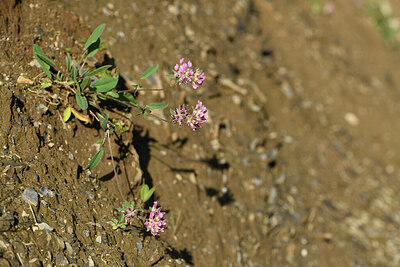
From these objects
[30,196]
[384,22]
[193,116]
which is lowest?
[384,22]

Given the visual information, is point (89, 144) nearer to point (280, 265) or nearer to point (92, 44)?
point (92, 44)

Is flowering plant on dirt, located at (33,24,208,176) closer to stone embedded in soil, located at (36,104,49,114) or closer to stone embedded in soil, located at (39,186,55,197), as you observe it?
stone embedded in soil, located at (36,104,49,114)

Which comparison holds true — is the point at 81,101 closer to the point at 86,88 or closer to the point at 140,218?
the point at 86,88

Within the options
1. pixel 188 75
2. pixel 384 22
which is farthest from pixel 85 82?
pixel 384 22

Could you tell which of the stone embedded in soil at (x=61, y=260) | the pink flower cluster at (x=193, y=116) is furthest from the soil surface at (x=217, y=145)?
the pink flower cluster at (x=193, y=116)

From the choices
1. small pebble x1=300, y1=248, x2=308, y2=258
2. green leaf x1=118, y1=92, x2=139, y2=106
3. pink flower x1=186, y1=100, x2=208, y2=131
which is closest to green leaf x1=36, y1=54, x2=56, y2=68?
green leaf x1=118, y1=92, x2=139, y2=106

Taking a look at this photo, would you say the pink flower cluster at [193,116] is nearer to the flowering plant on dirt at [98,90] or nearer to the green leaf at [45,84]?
the flowering plant on dirt at [98,90]

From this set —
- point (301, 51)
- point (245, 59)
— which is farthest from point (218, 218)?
point (301, 51)

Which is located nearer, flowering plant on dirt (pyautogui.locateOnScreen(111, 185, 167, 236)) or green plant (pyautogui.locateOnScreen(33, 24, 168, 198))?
flowering plant on dirt (pyautogui.locateOnScreen(111, 185, 167, 236))
